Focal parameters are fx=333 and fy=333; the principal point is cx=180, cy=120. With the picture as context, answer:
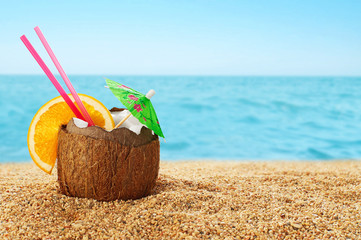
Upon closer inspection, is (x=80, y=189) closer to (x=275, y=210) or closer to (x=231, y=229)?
(x=231, y=229)

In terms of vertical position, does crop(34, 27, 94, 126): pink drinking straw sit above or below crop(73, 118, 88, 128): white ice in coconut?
above

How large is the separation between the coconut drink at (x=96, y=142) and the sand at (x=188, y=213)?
0.13 meters

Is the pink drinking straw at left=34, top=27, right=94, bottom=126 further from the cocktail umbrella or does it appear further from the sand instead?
the sand

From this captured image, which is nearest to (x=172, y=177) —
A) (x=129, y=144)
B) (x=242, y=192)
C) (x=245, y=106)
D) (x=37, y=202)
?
(x=242, y=192)

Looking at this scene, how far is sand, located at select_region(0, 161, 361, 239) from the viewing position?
195 centimetres

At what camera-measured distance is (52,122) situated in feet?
7.64

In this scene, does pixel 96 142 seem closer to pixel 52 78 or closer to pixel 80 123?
pixel 80 123

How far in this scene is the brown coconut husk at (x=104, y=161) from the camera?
2.12m

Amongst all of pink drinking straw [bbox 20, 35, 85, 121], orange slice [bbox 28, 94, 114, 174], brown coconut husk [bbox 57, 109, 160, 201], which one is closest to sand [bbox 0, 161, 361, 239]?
brown coconut husk [bbox 57, 109, 160, 201]

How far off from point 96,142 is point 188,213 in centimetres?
75

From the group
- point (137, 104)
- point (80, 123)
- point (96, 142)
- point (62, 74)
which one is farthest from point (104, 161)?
point (62, 74)

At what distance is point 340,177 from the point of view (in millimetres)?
3258

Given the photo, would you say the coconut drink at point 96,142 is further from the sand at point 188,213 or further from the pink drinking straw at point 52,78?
the sand at point 188,213

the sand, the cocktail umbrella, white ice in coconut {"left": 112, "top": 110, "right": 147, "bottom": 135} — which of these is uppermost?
the cocktail umbrella
